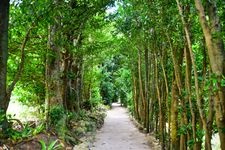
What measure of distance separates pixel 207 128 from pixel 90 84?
79.1 ft

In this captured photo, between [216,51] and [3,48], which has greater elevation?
[3,48]

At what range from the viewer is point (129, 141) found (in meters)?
14.4

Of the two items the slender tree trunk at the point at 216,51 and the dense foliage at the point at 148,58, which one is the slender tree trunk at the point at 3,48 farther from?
the slender tree trunk at the point at 216,51

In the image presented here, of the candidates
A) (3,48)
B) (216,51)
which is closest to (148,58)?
(3,48)

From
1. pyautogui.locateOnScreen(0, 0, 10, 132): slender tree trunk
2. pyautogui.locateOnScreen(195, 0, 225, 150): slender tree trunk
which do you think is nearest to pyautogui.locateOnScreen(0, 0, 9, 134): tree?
pyautogui.locateOnScreen(0, 0, 10, 132): slender tree trunk

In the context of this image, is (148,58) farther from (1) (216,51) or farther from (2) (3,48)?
(1) (216,51)

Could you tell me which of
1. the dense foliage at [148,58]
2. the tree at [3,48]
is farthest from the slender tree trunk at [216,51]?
the tree at [3,48]

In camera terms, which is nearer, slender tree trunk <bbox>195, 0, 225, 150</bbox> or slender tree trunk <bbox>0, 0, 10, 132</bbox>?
slender tree trunk <bbox>195, 0, 225, 150</bbox>

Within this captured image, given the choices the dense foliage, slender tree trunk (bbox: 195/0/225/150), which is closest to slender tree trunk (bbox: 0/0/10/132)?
the dense foliage

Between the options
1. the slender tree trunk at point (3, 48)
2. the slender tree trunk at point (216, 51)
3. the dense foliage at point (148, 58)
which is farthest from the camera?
the slender tree trunk at point (3, 48)

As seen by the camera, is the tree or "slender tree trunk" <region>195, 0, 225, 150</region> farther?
the tree

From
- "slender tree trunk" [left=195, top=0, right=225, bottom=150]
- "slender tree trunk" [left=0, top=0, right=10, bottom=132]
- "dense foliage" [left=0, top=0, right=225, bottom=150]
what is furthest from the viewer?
"slender tree trunk" [left=0, top=0, right=10, bottom=132]

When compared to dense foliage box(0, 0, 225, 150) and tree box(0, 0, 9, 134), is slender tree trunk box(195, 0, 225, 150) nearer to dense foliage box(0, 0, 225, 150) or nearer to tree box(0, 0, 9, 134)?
dense foliage box(0, 0, 225, 150)

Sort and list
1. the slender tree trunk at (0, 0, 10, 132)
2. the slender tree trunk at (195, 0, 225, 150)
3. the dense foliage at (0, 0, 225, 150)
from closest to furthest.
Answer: the slender tree trunk at (195, 0, 225, 150)
the dense foliage at (0, 0, 225, 150)
the slender tree trunk at (0, 0, 10, 132)
